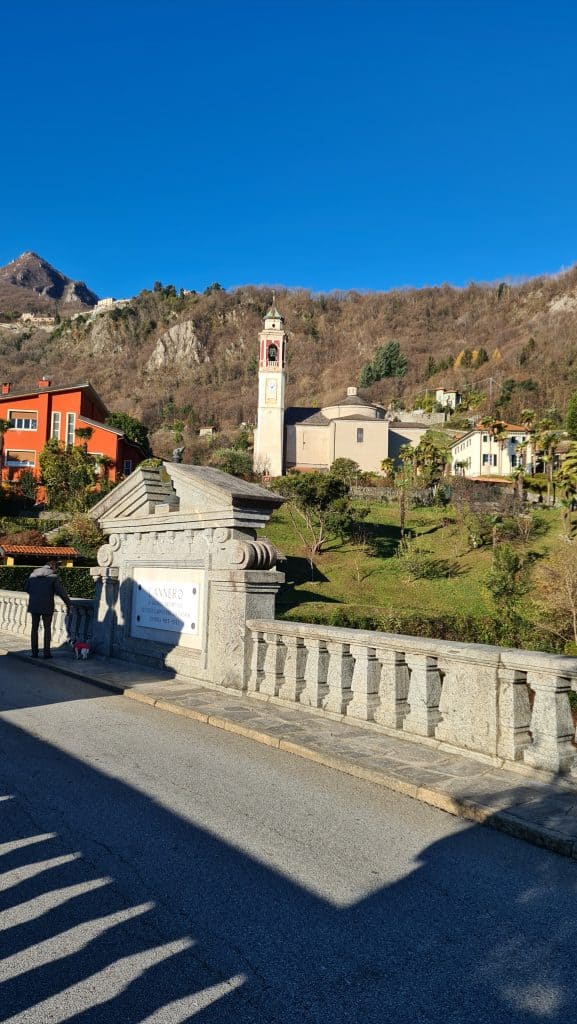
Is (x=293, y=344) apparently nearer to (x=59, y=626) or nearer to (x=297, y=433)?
(x=297, y=433)

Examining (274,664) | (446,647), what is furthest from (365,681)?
(274,664)

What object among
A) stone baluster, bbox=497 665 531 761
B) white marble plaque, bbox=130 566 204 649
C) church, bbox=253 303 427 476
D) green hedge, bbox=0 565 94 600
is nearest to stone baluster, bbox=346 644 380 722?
stone baluster, bbox=497 665 531 761

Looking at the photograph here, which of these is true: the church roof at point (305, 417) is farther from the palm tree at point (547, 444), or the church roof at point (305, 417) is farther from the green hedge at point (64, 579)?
the green hedge at point (64, 579)

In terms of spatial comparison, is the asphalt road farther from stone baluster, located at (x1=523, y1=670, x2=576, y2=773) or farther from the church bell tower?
the church bell tower

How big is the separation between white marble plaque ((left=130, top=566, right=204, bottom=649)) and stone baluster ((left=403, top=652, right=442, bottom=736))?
3.88 metres

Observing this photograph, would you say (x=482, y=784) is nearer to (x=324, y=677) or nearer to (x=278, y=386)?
(x=324, y=677)

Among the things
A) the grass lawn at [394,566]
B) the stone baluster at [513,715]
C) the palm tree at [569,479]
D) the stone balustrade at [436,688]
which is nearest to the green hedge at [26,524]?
the grass lawn at [394,566]

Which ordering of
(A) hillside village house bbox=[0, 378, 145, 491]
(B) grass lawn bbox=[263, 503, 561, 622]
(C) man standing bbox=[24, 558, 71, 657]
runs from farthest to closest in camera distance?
(A) hillside village house bbox=[0, 378, 145, 491] < (B) grass lawn bbox=[263, 503, 561, 622] < (C) man standing bbox=[24, 558, 71, 657]

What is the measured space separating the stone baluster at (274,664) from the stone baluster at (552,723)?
3.43m

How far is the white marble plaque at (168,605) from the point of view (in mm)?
9539

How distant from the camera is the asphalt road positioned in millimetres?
2725

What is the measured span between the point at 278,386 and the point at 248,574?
72604mm

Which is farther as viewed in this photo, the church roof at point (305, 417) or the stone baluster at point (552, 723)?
the church roof at point (305, 417)

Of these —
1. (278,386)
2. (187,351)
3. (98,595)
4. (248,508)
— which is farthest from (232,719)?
(187,351)
